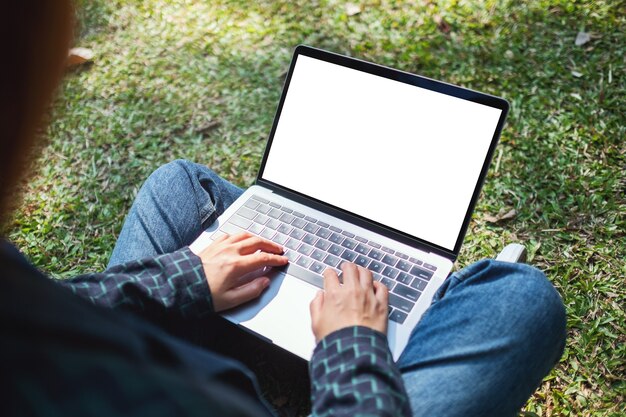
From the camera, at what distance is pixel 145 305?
51.5 inches

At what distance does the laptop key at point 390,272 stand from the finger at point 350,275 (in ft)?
0.39

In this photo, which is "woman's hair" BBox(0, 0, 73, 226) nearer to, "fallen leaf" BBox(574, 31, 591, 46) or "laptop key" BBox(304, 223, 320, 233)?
"laptop key" BBox(304, 223, 320, 233)

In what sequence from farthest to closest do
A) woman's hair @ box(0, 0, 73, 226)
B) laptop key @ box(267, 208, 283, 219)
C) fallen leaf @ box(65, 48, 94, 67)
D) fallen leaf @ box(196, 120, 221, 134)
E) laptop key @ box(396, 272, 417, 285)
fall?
fallen leaf @ box(65, 48, 94, 67) < fallen leaf @ box(196, 120, 221, 134) < laptop key @ box(267, 208, 283, 219) < laptop key @ box(396, 272, 417, 285) < woman's hair @ box(0, 0, 73, 226)

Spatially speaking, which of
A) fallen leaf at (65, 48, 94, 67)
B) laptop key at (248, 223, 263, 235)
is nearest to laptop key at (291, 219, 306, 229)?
laptop key at (248, 223, 263, 235)

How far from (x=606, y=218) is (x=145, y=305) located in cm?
183

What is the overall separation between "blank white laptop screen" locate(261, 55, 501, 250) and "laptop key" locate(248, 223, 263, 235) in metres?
0.17

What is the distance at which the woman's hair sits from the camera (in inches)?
24.4

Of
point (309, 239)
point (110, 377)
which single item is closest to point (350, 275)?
point (309, 239)

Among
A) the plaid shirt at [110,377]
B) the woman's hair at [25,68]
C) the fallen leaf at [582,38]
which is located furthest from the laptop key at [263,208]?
the fallen leaf at [582,38]

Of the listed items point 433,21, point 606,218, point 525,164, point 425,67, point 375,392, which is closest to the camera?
point 375,392

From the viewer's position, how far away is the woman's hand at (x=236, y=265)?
1.39 metres

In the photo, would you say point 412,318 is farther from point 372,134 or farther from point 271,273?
point 372,134

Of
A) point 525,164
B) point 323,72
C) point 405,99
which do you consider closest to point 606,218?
point 525,164

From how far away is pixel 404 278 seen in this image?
1.50 meters
